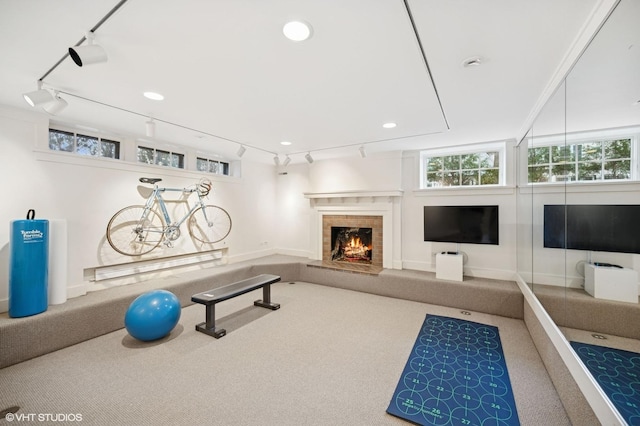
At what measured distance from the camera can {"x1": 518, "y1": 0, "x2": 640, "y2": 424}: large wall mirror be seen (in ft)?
4.30

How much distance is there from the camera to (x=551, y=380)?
2.32m

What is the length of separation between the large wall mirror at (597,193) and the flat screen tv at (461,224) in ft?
5.55

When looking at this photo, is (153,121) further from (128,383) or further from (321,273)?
(321,273)

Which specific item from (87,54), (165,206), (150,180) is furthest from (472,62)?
(165,206)

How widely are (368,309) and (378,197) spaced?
2.30 meters

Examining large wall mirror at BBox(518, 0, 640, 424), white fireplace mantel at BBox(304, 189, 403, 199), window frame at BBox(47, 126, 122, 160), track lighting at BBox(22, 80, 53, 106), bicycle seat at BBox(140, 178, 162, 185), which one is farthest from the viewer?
white fireplace mantel at BBox(304, 189, 403, 199)

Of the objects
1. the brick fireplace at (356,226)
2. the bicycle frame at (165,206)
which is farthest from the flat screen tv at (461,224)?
the bicycle frame at (165,206)

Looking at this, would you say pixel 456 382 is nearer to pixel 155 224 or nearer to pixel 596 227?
pixel 596 227

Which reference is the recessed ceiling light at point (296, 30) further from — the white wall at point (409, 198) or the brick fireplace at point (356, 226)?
the brick fireplace at point (356, 226)

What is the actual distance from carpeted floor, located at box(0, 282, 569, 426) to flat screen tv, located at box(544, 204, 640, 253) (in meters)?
1.31

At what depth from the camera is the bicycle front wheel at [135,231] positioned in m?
3.79

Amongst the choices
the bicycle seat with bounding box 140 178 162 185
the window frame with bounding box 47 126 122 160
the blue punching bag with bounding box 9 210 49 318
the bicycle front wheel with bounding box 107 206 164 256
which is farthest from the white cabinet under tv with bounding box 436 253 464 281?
the window frame with bounding box 47 126 122 160

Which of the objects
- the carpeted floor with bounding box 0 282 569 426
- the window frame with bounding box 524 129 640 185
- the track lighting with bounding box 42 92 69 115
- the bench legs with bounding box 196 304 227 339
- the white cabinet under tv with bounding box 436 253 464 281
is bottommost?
the carpeted floor with bounding box 0 282 569 426

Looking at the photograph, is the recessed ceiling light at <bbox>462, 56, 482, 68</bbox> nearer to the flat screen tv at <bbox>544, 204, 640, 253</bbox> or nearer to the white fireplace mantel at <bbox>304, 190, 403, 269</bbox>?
the flat screen tv at <bbox>544, 204, 640, 253</bbox>
